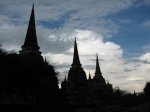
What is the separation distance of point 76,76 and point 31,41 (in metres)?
20.8

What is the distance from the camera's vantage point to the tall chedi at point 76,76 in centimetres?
9375

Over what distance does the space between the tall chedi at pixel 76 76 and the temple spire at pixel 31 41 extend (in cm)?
1781

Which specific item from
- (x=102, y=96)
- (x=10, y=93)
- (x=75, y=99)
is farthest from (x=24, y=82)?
(x=102, y=96)

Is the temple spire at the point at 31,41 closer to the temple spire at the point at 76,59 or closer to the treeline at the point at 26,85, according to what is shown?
the treeline at the point at 26,85

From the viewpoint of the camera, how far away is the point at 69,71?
99.6 metres

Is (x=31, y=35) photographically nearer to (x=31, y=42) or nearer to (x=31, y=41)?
(x=31, y=41)

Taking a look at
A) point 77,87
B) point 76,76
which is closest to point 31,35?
point 77,87

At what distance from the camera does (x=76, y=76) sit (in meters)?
96.1

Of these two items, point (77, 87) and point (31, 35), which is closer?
point (31, 35)

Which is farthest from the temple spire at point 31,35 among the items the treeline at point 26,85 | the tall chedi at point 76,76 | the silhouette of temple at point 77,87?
the treeline at point 26,85

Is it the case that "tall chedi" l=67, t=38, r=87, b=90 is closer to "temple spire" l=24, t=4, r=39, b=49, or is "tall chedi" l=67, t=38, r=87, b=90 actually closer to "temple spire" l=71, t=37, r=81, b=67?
"temple spire" l=71, t=37, r=81, b=67

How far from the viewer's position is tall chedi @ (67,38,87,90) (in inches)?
3691

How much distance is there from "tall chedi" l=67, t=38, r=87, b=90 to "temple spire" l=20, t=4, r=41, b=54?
1781 centimetres

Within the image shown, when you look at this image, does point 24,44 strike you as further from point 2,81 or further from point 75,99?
point 2,81
